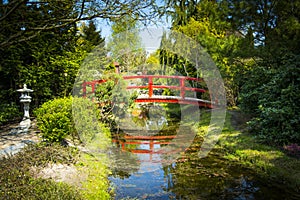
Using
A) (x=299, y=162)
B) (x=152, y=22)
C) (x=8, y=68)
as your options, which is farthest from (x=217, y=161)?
(x=8, y=68)

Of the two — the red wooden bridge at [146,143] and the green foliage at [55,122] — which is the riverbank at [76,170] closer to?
the green foliage at [55,122]

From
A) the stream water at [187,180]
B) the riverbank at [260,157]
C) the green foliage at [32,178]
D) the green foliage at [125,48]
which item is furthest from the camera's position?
the green foliage at [125,48]

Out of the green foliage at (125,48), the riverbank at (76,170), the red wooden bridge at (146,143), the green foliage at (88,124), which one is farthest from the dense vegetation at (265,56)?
the green foliage at (125,48)

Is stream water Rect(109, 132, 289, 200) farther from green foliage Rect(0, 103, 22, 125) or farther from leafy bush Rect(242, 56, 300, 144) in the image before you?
green foliage Rect(0, 103, 22, 125)

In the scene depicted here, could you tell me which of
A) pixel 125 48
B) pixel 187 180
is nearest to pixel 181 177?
pixel 187 180

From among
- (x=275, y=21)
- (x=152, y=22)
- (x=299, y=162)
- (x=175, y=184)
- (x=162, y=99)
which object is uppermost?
(x=275, y=21)

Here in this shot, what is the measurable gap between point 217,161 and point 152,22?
2.78 m

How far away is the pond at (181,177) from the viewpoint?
3.57 meters

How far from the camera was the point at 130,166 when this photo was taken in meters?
4.76

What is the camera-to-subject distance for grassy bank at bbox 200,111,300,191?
155 inches

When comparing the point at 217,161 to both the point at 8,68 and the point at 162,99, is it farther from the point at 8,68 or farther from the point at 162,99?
the point at 8,68

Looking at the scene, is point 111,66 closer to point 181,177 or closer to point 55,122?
point 55,122

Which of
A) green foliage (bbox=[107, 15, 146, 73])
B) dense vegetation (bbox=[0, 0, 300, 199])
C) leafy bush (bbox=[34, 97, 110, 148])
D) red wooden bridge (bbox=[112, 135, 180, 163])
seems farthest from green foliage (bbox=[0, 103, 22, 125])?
green foliage (bbox=[107, 15, 146, 73])

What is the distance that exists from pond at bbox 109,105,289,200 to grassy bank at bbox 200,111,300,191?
16 cm
